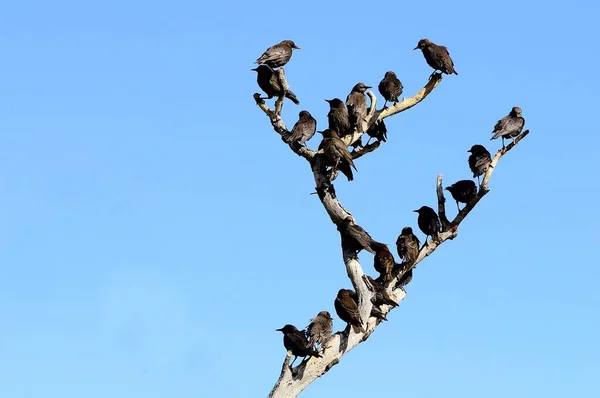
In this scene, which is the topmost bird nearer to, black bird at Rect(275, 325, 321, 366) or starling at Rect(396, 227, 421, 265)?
starling at Rect(396, 227, 421, 265)

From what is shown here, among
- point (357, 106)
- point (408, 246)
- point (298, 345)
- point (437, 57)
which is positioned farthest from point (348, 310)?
point (437, 57)

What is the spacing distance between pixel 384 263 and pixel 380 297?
24.8 inches

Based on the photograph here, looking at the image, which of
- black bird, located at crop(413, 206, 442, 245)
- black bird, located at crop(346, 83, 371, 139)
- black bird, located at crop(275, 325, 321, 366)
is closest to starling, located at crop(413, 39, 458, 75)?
black bird, located at crop(346, 83, 371, 139)

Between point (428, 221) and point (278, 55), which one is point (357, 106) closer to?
point (278, 55)

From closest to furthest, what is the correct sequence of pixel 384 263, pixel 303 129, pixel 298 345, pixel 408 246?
pixel 298 345 < pixel 303 129 < pixel 384 263 < pixel 408 246

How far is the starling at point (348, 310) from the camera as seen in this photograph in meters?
16.8

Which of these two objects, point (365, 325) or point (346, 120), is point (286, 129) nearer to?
point (346, 120)

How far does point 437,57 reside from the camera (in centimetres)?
1869

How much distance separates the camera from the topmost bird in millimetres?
17672

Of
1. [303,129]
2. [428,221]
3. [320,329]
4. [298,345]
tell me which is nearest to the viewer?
[298,345]

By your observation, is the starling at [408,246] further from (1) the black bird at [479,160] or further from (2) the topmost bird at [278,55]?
(2) the topmost bird at [278,55]

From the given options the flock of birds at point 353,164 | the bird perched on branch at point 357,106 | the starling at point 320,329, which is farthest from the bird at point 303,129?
the starling at point 320,329

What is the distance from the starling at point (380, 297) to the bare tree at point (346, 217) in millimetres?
98

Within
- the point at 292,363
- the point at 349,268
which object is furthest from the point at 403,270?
the point at 292,363
